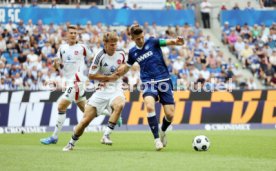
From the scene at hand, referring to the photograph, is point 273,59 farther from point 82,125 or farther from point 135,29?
point 82,125

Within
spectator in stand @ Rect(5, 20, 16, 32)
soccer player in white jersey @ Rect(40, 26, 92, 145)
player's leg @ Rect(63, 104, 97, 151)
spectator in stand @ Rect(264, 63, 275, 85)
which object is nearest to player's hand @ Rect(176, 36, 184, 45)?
player's leg @ Rect(63, 104, 97, 151)

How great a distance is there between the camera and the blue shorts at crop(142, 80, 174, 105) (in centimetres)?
1546

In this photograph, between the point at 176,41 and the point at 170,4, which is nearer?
the point at 176,41

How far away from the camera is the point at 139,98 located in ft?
89.1

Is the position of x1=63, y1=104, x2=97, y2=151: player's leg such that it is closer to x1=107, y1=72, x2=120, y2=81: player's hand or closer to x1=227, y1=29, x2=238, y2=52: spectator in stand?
x1=107, y1=72, x2=120, y2=81: player's hand

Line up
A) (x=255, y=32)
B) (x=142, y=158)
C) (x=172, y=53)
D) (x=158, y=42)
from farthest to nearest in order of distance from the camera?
(x=255, y=32) < (x=172, y=53) < (x=158, y=42) < (x=142, y=158)

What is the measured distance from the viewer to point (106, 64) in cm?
1576

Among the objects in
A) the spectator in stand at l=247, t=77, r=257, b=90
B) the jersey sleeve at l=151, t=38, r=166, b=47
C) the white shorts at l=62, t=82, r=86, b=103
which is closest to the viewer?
the jersey sleeve at l=151, t=38, r=166, b=47

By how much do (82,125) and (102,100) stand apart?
929mm

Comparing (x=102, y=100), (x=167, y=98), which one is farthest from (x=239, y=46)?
(x=102, y=100)

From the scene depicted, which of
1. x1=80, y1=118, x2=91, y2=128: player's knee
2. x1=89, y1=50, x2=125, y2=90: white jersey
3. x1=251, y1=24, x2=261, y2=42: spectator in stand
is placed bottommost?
x1=251, y1=24, x2=261, y2=42: spectator in stand

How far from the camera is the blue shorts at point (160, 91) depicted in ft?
50.7

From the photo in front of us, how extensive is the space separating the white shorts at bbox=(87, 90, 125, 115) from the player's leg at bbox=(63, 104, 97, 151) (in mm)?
133

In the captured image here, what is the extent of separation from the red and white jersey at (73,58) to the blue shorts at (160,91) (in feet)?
11.2
